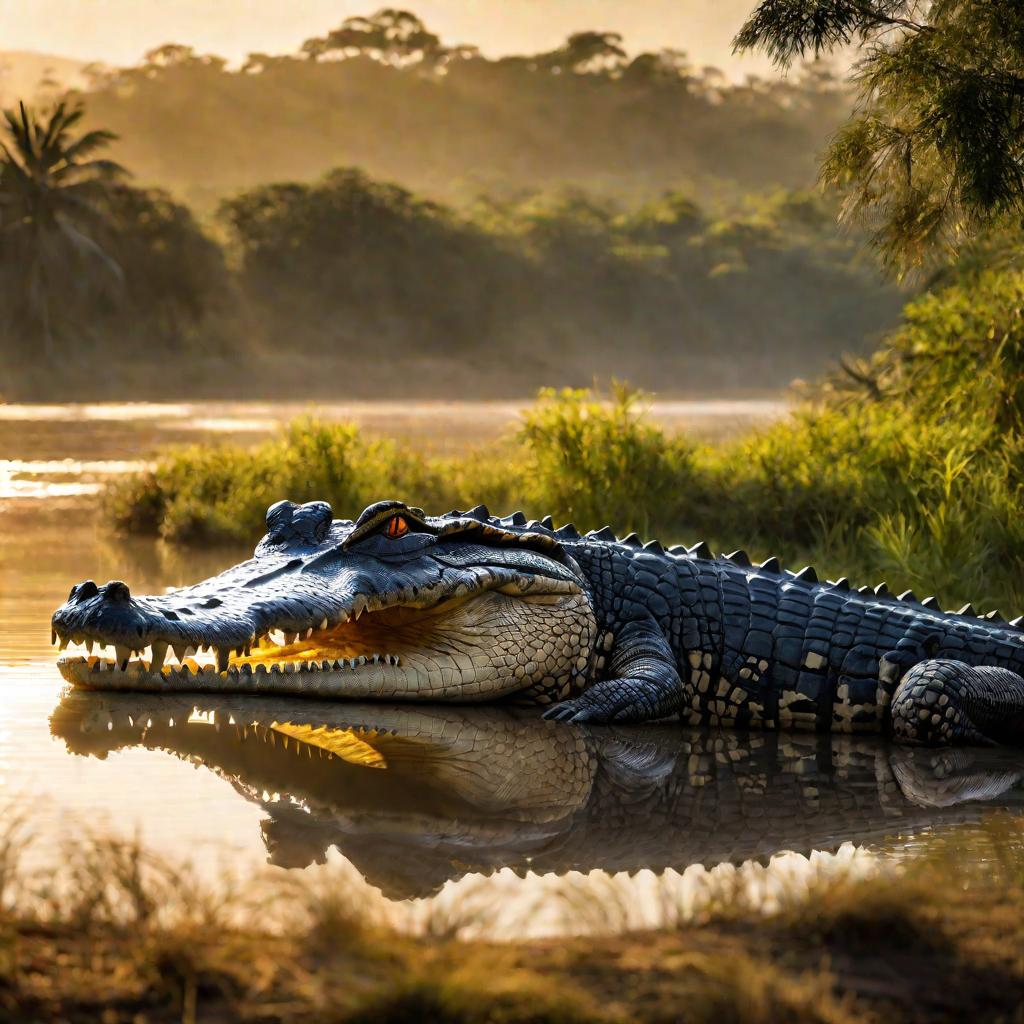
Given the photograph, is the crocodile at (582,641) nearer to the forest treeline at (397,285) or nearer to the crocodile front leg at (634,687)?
the crocodile front leg at (634,687)

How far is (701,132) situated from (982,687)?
123 m

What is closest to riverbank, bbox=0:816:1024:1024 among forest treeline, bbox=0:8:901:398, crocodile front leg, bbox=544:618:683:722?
crocodile front leg, bbox=544:618:683:722

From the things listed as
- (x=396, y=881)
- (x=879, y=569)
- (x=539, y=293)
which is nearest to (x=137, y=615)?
(x=396, y=881)

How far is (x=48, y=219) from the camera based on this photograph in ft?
154

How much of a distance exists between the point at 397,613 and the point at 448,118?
122 metres

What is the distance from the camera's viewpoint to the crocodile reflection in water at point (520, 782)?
15.0 feet

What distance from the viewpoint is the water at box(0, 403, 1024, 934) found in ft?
14.1

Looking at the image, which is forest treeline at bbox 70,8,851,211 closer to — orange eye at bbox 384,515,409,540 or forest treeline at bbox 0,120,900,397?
forest treeline at bbox 0,120,900,397

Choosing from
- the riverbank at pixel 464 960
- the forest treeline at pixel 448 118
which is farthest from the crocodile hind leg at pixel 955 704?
the forest treeline at pixel 448 118

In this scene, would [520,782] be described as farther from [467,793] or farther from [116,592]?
[116,592]

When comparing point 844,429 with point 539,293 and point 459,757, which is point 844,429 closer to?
point 459,757

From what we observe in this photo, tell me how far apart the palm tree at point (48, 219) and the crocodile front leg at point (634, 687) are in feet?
134

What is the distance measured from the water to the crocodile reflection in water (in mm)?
12

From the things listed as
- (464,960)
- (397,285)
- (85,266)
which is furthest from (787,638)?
(397,285)
